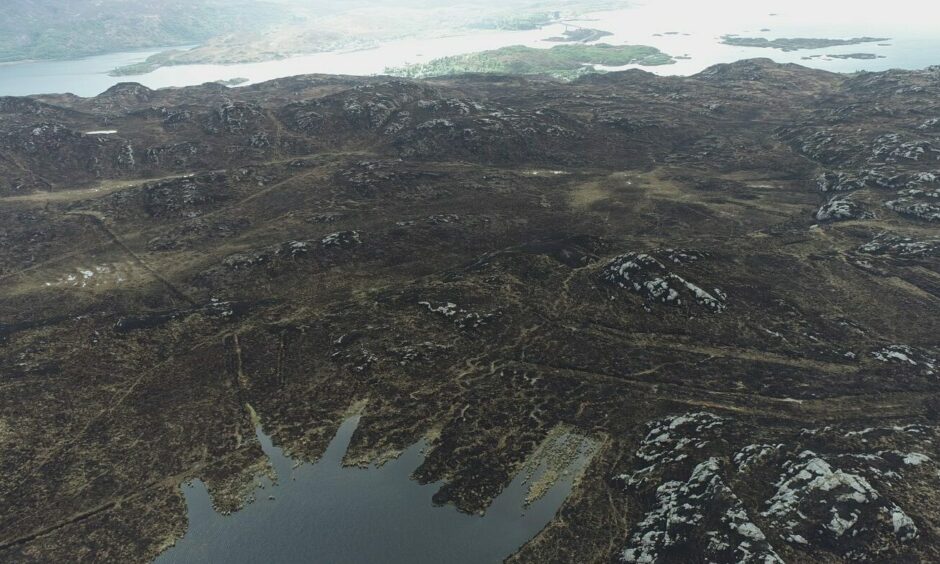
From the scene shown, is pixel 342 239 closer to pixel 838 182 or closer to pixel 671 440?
pixel 671 440

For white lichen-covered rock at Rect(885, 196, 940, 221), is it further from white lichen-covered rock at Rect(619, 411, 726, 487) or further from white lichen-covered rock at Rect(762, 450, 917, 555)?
white lichen-covered rock at Rect(762, 450, 917, 555)

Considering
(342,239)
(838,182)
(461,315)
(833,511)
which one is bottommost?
(833,511)

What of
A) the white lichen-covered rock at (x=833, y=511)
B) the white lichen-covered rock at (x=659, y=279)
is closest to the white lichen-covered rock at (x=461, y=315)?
the white lichen-covered rock at (x=659, y=279)

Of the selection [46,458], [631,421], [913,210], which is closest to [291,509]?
[46,458]

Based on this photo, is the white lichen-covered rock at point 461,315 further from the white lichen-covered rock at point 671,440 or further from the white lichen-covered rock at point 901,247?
the white lichen-covered rock at point 901,247

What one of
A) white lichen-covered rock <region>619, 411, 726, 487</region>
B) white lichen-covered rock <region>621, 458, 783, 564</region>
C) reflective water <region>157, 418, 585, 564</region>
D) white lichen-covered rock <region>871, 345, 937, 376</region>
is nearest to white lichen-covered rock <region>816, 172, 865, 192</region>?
white lichen-covered rock <region>871, 345, 937, 376</region>

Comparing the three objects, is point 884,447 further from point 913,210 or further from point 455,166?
point 455,166

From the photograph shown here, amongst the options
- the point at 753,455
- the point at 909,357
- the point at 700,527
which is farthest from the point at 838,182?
the point at 700,527
